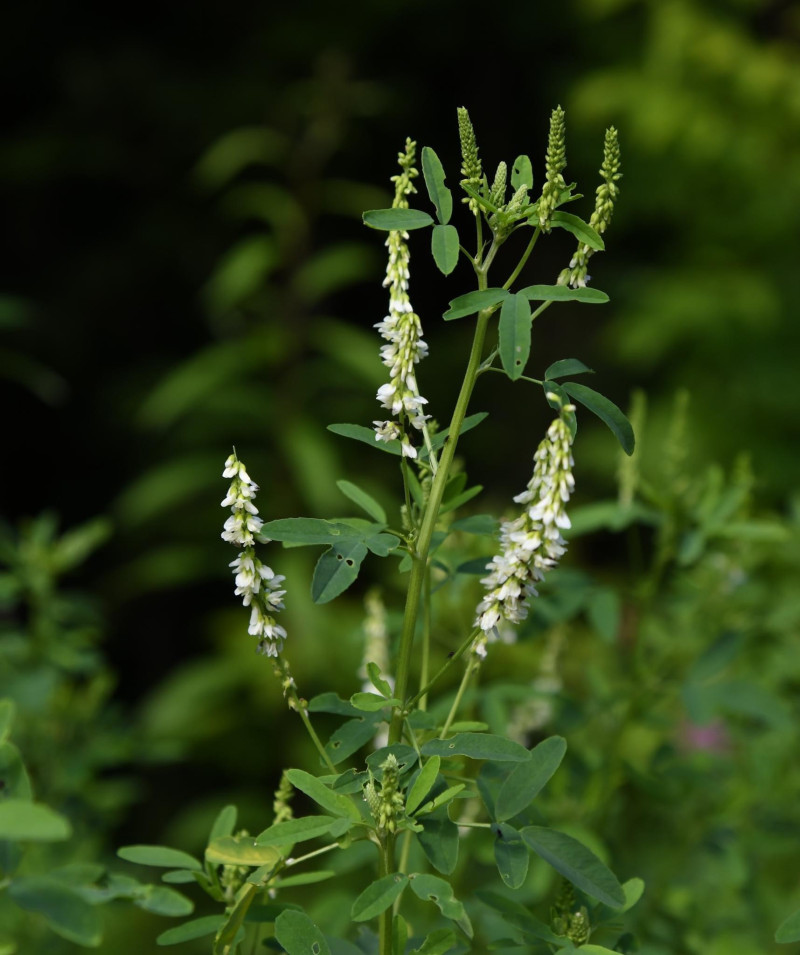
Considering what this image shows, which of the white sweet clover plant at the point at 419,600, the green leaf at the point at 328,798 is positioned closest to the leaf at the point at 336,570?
the white sweet clover plant at the point at 419,600

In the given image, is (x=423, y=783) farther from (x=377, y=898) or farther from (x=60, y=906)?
(x=60, y=906)

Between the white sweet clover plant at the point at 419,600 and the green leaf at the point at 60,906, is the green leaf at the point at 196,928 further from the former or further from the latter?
the green leaf at the point at 60,906

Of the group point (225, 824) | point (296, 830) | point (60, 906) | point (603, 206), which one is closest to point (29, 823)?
point (60, 906)

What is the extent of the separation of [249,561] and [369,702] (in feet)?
0.43

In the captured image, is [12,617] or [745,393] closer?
[12,617]

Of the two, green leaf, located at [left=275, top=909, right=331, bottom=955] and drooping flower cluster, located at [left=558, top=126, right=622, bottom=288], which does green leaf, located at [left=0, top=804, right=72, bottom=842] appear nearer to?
green leaf, located at [left=275, top=909, right=331, bottom=955]

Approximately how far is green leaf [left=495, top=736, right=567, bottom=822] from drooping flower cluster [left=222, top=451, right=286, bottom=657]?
0.20 metres

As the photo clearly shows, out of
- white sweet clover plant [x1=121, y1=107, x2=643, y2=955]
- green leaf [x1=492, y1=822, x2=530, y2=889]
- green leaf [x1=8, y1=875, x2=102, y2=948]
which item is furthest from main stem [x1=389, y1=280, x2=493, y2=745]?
green leaf [x1=8, y1=875, x2=102, y2=948]

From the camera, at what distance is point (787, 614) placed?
4.62ft

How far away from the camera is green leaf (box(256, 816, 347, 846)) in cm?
68

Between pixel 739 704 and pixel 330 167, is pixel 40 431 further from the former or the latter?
pixel 739 704

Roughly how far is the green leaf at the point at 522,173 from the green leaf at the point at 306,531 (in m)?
0.28

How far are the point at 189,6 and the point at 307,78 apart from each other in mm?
582

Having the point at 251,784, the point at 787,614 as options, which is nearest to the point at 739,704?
the point at 787,614
